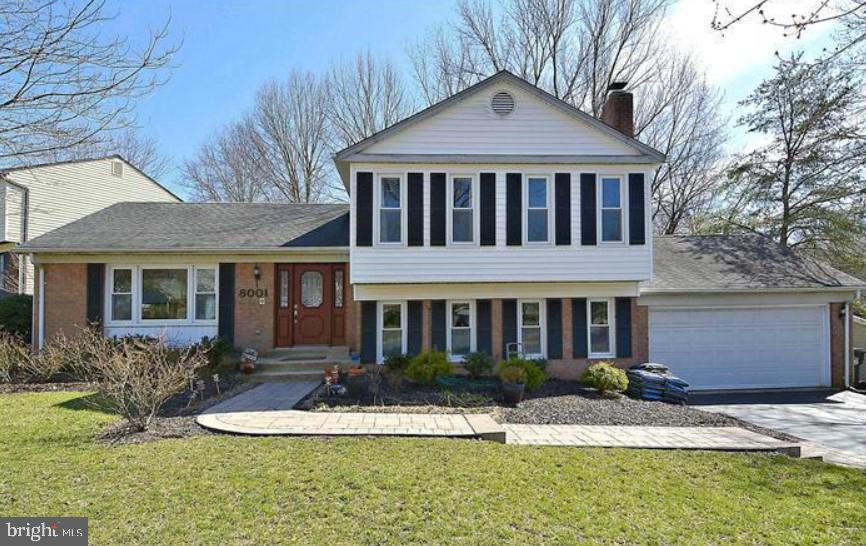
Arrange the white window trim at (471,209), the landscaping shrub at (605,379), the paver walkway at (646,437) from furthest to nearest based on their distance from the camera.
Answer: the white window trim at (471,209) < the landscaping shrub at (605,379) < the paver walkway at (646,437)

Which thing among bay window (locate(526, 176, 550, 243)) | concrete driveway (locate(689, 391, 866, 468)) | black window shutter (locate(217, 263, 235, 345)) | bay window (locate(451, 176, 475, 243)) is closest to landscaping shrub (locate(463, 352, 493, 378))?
bay window (locate(451, 176, 475, 243))

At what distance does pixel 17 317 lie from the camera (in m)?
12.6

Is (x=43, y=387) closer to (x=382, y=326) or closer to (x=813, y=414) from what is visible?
(x=382, y=326)

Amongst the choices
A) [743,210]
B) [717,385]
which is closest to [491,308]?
[717,385]

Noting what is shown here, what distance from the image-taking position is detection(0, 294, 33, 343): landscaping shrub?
12.4 meters

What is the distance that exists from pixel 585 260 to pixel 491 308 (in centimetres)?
264

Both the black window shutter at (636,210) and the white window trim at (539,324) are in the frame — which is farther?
the white window trim at (539,324)

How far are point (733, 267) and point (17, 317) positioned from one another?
20.7 meters

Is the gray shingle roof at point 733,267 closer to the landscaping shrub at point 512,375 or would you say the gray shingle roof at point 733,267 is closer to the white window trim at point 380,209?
the landscaping shrub at point 512,375

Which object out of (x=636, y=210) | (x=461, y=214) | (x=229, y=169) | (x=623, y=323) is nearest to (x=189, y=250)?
(x=461, y=214)

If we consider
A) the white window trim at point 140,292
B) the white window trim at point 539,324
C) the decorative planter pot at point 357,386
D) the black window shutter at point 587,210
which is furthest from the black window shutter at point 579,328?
the white window trim at point 140,292

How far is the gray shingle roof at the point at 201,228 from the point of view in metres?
12.0

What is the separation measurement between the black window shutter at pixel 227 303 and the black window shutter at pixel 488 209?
6.92 meters

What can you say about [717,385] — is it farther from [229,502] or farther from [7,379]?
[7,379]
